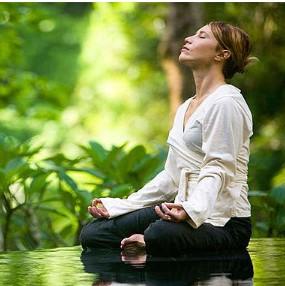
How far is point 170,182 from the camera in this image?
4246 mm

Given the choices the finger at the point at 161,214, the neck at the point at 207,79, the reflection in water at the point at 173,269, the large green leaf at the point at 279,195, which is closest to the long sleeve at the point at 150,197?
the reflection in water at the point at 173,269

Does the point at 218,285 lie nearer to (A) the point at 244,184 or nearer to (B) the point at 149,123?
(A) the point at 244,184

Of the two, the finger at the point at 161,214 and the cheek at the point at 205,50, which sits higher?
the cheek at the point at 205,50

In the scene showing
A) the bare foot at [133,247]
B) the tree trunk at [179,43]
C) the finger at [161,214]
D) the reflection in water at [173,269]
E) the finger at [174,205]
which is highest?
the tree trunk at [179,43]

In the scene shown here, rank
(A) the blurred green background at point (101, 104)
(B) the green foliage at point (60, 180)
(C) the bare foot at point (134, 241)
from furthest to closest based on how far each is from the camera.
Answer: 1. (A) the blurred green background at point (101, 104)
2. (B) the green foliage at point (60, 180)
3. (C) the bare foot at point (134, 241)

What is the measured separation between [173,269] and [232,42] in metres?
1.00

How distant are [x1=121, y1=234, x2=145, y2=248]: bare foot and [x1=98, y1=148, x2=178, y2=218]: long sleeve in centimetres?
20

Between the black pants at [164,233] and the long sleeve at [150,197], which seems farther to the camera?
the long sleeve at [150,197]

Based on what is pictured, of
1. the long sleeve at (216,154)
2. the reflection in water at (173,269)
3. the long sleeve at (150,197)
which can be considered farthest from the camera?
the long sleeve at (150,197)

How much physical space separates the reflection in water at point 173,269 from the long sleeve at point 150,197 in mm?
225

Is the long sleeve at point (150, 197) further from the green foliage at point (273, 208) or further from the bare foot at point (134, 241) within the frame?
the green foliage at point (273, 208)

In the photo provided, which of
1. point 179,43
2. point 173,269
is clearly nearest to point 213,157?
point 173,269

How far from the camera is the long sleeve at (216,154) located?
369 centimetres

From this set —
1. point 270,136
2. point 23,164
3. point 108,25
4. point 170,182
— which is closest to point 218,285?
point 170,182
